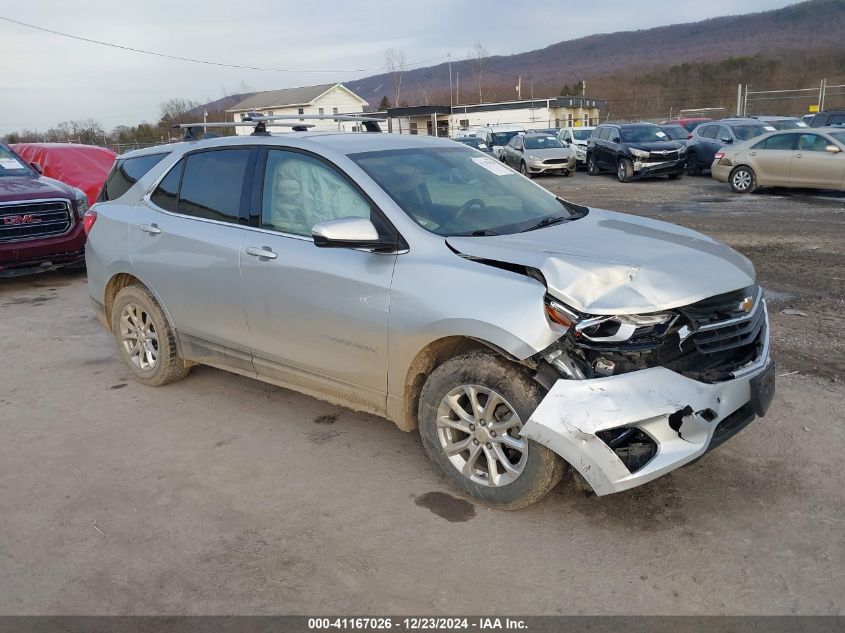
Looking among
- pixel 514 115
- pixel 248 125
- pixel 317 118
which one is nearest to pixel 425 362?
pixel 248 125

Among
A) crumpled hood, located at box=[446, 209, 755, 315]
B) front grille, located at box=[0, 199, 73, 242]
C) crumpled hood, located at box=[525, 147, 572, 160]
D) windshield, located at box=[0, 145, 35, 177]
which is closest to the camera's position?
crumpled hood, located at box=[446, 209, 755, 315]

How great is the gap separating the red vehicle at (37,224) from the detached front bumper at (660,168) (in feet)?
49.3

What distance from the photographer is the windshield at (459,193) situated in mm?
3869

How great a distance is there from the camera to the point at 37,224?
9.11 metres

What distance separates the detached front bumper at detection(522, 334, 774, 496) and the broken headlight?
18cm

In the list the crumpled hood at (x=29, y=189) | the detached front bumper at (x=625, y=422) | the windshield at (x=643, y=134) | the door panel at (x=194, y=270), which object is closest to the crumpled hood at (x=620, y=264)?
the detached front bumper at (x=625, y=422)

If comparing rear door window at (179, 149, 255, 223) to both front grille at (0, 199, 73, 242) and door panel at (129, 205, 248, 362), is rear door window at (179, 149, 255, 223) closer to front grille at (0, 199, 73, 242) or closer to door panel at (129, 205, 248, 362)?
door panel at (129, 205, 248, 362)

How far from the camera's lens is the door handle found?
4.18m

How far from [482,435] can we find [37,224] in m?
8.01

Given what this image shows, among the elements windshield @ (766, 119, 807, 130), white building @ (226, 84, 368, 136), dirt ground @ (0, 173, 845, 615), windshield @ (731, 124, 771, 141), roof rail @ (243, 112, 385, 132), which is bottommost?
dirt ground @ (0, 173, 845, 615)

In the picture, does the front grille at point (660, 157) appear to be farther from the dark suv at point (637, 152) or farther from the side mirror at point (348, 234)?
the side mirror at point (348, 234)

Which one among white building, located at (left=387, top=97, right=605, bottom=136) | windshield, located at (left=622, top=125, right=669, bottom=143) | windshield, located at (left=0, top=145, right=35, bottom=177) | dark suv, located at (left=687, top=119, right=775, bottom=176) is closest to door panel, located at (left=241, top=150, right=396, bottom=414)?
windshield, located at (left=0, top=145, right=35, bottom=177)

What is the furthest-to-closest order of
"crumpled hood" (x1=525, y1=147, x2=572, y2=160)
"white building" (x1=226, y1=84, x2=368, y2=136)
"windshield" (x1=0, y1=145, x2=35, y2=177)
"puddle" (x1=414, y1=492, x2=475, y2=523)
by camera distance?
"white building" (x1=226, y1=84, x2=368, y2=136) → "crumpled hood" (x1=525, y1=147, x2=572, y2=160) → "windshield" (x1=0, y1=145, x2=35, y2=177) → "puddle" (x1=414, y1=492, x2=475, y2=523)

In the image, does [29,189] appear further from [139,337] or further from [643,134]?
[643,134]
